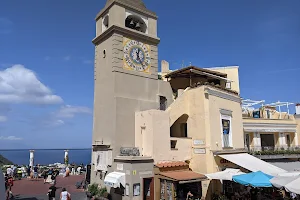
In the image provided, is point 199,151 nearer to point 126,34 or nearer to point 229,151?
point 229,151

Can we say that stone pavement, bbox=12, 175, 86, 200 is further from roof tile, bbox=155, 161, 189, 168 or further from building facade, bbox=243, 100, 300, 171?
building facade, bbox=243, 100, 300, 171

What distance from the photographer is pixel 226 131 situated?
20.7 metres

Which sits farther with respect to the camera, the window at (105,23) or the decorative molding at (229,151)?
the window at (105,23)

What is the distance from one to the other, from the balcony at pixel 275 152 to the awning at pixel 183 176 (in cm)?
992

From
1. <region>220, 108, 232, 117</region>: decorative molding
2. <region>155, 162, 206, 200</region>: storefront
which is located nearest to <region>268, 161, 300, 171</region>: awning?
<region>220, 108, 232, 117</region>: decorative molding

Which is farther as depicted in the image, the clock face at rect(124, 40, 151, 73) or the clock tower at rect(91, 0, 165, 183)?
the clock face at rect(124, 40, 151, 73)

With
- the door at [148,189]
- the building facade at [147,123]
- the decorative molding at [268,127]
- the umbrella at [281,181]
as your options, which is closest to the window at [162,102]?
the building facade at [147,123]

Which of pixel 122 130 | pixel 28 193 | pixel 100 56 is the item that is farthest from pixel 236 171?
pixel 28 193

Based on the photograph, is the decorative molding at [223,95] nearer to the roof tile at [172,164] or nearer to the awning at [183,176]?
the roof tile at [172,164]

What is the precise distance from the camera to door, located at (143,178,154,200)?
56.3ft

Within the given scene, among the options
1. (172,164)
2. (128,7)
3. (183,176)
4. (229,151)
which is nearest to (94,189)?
(172,164)

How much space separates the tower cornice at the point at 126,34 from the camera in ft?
65.5

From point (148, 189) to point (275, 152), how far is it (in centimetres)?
1534

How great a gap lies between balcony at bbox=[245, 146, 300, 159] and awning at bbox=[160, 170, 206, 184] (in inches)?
391
